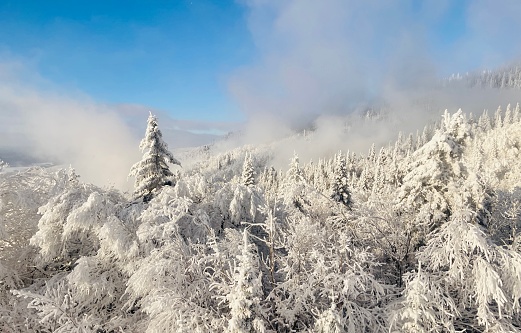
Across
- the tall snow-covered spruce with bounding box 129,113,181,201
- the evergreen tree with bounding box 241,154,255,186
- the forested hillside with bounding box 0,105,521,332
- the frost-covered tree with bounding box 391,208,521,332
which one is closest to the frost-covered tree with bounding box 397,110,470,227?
the forested hillside with bounding box 0,105,521,332

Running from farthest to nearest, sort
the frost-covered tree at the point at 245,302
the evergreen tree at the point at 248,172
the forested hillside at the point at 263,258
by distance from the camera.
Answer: the evergreen tree at the point at 248,172 → the forested hillside at the point at 263,258 → the frost-covered tree at the point at 245,302

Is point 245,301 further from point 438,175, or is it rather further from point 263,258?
point 438,175

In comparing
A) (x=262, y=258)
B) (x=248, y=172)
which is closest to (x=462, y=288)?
(x=262, y=258)

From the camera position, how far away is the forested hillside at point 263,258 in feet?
22.1

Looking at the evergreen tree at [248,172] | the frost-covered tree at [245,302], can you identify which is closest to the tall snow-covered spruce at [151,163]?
the frost-covered tree at [245,302]

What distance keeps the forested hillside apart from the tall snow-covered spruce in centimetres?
371

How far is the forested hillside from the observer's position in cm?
673

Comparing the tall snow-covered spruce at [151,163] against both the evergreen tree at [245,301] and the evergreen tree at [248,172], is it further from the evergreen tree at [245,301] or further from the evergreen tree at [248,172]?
the evergreen tree at [248,172]

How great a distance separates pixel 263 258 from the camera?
11.5 m

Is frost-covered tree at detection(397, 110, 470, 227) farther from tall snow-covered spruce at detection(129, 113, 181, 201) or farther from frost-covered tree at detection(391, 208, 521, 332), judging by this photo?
tall snow-covered spruce at detection(129, 113, 181, 201)

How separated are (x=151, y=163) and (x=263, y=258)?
901 centimetres

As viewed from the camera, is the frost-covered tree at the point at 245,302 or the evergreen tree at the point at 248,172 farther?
the evergreen tree at the point at 248,172

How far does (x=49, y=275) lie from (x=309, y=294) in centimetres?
1019

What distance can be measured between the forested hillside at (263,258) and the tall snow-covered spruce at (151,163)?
12.2 feet
